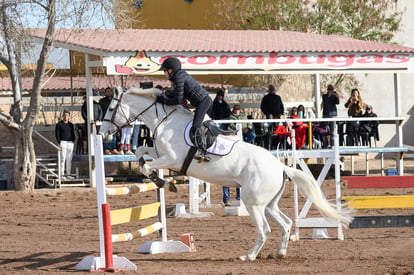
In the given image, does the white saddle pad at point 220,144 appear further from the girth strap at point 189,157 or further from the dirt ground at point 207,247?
the dirt ground at point 207,247

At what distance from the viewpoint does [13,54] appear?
21.9 m

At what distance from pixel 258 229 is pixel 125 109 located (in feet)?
7.93

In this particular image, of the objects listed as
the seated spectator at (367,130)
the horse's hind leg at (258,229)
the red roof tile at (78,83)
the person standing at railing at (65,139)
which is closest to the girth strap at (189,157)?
the horse's hind leg at (258,229)

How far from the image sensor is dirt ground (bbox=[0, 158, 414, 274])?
10.5 metres

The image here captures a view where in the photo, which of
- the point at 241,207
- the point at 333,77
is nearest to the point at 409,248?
the point at 241,207

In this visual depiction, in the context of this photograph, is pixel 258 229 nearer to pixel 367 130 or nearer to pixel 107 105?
pixel 107 105

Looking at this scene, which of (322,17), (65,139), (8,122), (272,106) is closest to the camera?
(8,122)

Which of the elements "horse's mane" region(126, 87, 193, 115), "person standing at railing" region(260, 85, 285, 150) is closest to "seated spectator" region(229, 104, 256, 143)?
"person standing at railing" region(260, 85, 285, 150)

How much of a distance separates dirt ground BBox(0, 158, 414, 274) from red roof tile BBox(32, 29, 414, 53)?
6195 mm

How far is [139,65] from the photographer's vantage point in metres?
22.8

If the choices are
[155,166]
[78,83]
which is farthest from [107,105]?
[78,83]

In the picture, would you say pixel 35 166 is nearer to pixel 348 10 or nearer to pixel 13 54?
pixel 13 54

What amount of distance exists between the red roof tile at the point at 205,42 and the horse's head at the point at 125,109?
34.7 feet

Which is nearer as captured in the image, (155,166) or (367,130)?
(155,166)
